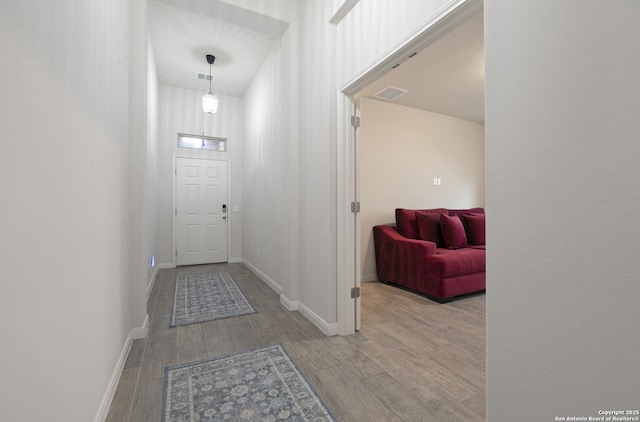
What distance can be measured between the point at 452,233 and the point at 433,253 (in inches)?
26.5

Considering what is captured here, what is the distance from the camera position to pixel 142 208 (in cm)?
235

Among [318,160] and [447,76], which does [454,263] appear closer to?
[318,160]

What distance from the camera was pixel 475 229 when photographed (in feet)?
13.7

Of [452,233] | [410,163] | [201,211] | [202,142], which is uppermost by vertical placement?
[202,142]

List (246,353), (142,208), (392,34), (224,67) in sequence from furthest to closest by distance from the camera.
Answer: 1. (224,67)
2. (142,208)
3. (246,353)
4. (392,34)

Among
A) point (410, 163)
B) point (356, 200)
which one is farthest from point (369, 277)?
point (356, 200)

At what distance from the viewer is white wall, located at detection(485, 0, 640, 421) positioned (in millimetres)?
759

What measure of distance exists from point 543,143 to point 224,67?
14.6 ft

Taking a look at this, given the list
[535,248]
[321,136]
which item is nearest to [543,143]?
[535,248]

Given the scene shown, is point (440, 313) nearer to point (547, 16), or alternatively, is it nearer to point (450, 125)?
point (547, 16)

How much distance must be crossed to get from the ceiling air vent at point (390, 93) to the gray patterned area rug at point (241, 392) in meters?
3.61

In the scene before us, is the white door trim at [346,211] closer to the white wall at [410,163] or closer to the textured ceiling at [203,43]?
the textured ceiling at [203,43]

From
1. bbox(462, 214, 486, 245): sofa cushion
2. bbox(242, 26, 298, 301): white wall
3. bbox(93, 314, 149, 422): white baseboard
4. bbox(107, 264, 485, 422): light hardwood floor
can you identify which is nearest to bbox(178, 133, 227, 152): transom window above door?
bbox(242, 26, 298, 301): white wall

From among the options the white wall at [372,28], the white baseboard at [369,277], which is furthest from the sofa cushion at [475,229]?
the white wall at [372,28]
